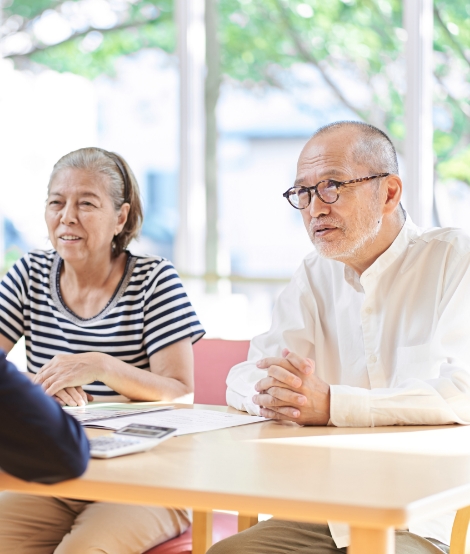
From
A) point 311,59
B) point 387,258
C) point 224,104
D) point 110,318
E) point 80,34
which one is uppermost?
point 80,34

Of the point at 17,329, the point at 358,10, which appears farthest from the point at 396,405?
the point at 358,10

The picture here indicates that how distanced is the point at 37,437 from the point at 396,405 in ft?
2.45

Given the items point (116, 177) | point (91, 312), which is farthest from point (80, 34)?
point (91, 312)

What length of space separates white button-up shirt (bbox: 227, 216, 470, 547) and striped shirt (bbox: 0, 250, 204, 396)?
0.26 metres

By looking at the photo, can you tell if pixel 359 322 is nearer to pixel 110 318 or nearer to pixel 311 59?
pixel 110 318

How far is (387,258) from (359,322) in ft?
0.54

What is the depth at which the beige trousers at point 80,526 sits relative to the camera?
1.57m

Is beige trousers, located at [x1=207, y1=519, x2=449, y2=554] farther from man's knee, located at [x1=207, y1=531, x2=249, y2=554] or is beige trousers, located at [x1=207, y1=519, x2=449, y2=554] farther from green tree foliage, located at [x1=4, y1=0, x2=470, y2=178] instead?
green tree foliage, located at [x1=4, y1=0, x2=470, y2=178]

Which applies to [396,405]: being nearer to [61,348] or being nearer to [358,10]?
[61,348]

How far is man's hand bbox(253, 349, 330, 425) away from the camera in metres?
1.49

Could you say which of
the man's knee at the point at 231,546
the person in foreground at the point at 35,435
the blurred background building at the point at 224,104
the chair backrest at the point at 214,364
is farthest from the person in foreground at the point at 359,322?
the blurred background building at the point at 224,104

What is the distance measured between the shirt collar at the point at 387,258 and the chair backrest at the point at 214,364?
0.38 metres

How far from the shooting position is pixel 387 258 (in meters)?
1.85

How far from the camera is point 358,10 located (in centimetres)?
369
